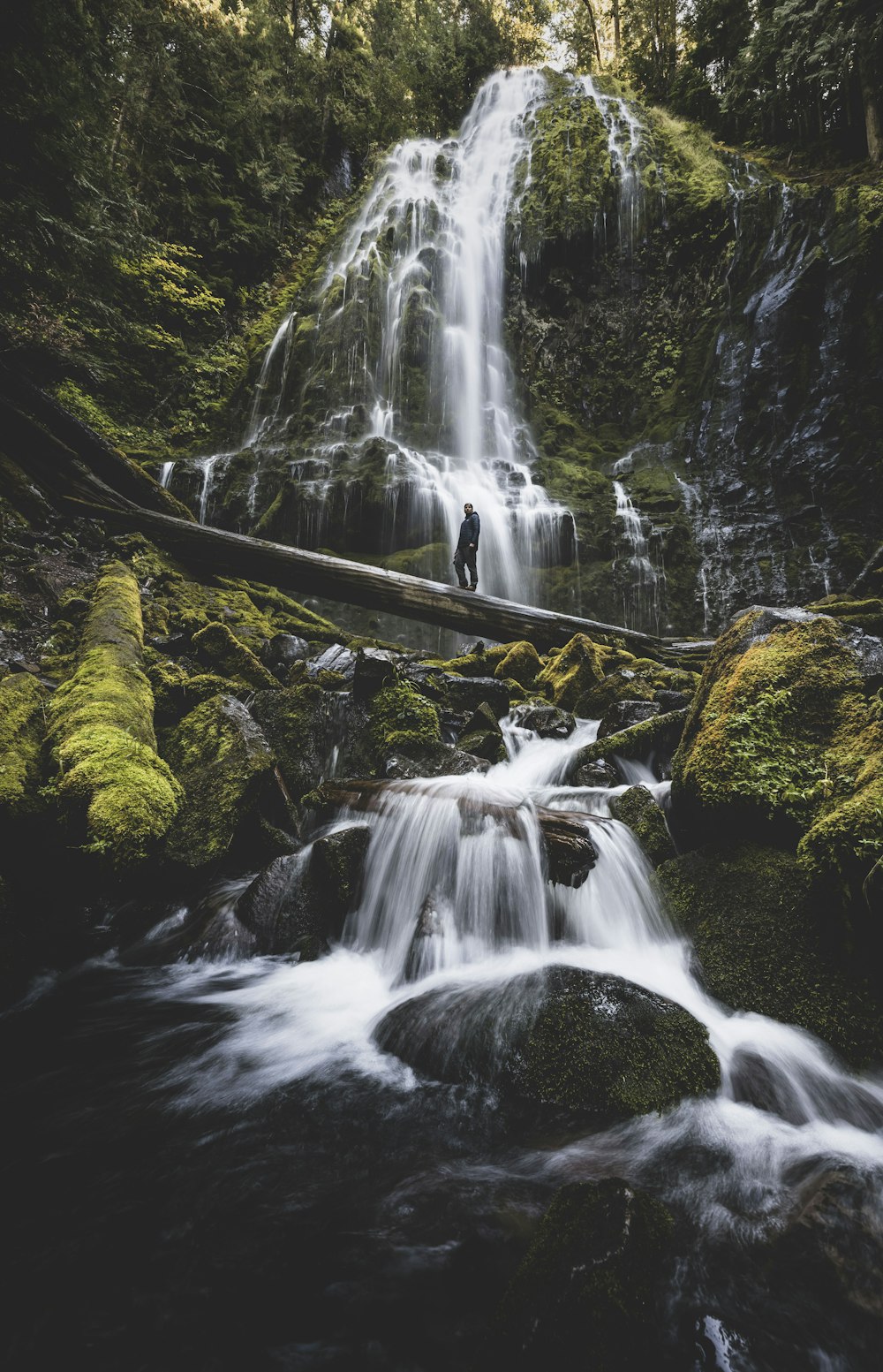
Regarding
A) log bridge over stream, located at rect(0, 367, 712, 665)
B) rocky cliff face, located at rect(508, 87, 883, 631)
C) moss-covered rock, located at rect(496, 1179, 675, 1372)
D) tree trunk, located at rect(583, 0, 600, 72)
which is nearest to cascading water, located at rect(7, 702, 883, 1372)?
moss-covered rock, located at rect(496, 1179, 675, 1372)

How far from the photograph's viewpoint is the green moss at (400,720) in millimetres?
6090

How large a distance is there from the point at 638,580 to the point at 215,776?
1183cm

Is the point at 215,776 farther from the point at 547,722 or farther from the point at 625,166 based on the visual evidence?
the point at 625,166

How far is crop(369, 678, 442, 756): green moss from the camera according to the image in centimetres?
609

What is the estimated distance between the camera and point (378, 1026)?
3324 millimetres

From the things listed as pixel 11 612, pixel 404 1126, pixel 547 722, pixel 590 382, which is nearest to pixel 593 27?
pixel 590 382

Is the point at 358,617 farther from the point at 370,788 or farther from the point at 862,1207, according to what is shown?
the point at 862,1207

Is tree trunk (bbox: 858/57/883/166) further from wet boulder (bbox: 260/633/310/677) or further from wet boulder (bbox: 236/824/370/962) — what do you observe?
wet boulder (bbox: 236/824/370/962)

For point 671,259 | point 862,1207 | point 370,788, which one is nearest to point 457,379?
point 671,259

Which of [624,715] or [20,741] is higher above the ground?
[624,715]

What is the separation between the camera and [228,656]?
7051 millimetres

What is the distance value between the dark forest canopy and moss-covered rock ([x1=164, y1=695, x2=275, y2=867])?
6.01 meters

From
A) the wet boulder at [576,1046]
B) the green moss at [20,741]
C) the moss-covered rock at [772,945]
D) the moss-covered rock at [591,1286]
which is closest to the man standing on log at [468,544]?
the green moss at [20,741]

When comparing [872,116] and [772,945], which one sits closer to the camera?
[772,945]
